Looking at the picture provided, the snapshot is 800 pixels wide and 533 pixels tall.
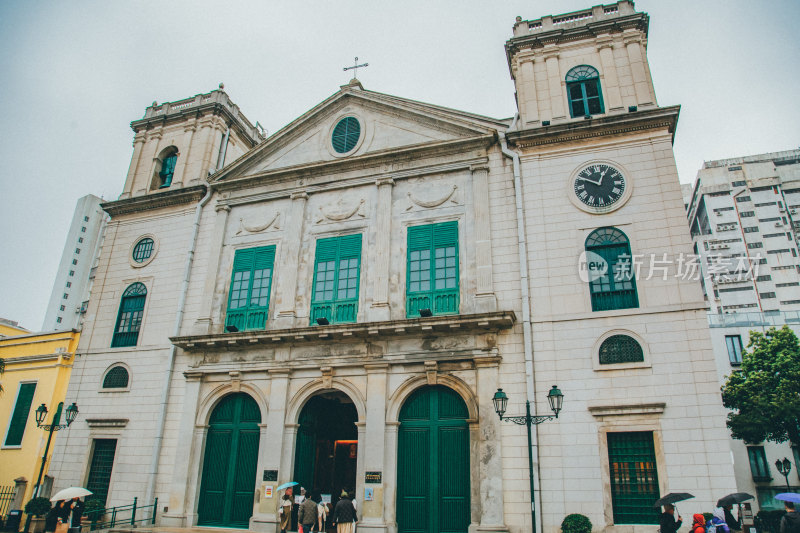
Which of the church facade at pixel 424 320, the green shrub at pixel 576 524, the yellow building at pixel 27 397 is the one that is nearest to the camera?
the green shrub at pixel 576 524

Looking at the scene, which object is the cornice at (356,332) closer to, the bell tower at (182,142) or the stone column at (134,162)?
the bell tower at (182,142)

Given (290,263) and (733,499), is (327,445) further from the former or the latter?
(733,499)

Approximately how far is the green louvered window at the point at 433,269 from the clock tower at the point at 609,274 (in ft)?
7.48

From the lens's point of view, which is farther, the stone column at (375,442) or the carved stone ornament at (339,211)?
the carved stone ornament at (339,211)

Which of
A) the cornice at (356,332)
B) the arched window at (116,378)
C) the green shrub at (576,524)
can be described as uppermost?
the cornice at (356,332)

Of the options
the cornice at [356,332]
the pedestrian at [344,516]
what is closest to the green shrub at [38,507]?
the cornice at [356,332]

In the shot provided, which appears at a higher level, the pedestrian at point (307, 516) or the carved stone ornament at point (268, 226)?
the carved stone ornament at point (268, 226)

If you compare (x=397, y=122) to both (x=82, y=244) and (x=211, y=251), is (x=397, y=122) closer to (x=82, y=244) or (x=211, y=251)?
(x=211, y=251)

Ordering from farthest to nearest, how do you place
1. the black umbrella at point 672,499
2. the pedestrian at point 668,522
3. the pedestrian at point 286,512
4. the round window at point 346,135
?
the round window at point 346,135
the pedestrian at point 286,512
the black umbrella at point 672,499
the pedestrian at point 668,522

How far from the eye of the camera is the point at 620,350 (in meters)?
13.8

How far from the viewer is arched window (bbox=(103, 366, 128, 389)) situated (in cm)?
1861

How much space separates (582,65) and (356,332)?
445 inches

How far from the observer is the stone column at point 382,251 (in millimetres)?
16000

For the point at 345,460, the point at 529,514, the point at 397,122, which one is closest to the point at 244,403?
the point at 345,460
